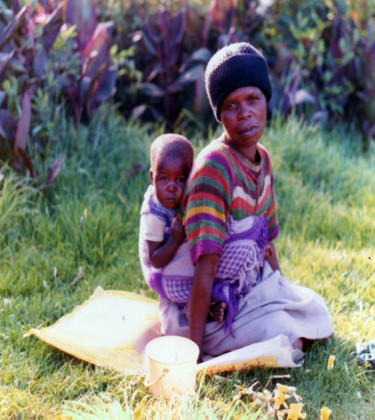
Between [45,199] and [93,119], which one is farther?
[93,119]

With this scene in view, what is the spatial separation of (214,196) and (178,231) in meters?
0.25

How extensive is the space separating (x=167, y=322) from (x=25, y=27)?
8.40 ft

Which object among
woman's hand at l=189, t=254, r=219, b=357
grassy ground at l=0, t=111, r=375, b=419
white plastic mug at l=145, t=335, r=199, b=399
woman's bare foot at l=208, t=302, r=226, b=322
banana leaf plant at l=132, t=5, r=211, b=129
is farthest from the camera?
banana leaf plant at l=132, t=5, r=211, b=129

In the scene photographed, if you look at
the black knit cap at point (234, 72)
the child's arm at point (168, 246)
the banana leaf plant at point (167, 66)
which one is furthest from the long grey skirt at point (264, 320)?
the banana leaf plant at point (167, 66)

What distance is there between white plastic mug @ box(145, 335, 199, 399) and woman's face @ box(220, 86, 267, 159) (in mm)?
902

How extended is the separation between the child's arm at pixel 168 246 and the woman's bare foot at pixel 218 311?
0.30 m

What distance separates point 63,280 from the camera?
3.25m

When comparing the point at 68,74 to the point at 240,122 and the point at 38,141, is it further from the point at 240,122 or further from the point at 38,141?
the point at 240,122

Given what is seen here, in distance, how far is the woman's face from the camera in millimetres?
2336

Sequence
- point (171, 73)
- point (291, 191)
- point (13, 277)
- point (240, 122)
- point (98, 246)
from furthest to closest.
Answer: point (171, 73)
point (291, 191)
point (98, 246)
point (13, 277)
point (240, 122)

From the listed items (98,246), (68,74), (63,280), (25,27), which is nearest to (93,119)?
(68,74)

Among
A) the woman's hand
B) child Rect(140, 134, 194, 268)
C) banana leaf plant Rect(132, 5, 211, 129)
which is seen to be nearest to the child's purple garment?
child Rect(140, 134, 194, 268)

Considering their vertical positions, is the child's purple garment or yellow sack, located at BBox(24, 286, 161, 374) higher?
the child's purple garment

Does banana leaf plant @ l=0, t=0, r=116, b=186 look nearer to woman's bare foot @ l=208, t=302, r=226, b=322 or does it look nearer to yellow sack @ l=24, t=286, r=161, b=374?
yellow sack @ l=24, t=286, r=161, b=374
